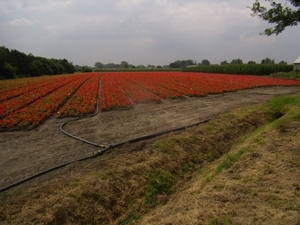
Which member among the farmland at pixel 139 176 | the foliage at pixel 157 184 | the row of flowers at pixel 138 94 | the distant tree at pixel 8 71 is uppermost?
the distant tree at pixel 8 71

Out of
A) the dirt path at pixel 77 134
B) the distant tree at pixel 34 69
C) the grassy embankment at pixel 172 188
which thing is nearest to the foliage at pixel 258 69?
the dirt path at pixel 77 134

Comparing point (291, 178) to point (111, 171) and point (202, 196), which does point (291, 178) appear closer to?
point (202, 196)

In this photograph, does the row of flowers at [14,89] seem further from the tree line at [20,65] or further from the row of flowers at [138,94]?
the tree line at [20,65]

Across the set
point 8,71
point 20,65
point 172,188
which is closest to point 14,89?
point 172,188

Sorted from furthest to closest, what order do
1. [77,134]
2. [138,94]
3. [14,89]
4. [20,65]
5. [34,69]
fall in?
[34,69] → [20,65] → [14,89] → [138,94] → [77,134]

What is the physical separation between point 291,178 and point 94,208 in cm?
370

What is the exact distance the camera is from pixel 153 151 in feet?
19.2

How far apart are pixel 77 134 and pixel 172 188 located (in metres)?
4.02

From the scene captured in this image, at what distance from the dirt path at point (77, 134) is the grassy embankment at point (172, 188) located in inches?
28.6

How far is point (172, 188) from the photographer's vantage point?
482 centimetres

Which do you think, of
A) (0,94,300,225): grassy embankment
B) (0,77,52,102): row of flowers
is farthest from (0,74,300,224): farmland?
(0,77,52,102): row of flowers

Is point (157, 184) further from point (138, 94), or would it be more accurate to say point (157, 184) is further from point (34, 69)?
point (34, 69)

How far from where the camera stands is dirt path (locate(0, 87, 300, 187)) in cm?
521

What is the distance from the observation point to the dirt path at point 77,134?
5215 mm
